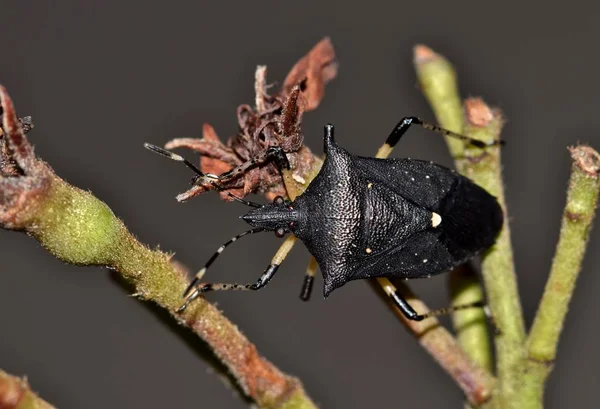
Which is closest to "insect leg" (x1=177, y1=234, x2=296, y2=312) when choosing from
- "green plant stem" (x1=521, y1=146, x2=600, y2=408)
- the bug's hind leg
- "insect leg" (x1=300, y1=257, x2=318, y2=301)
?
"insect leg" (x1=300, y1=257, x2=318, y2=301)

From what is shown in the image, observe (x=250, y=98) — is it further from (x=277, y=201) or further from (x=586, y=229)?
(x=586, y=229)

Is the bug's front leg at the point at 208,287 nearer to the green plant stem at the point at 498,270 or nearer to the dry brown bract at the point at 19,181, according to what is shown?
the dry brown bract at the point at 19,181

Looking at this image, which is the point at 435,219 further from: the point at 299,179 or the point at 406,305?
the point at 299,179

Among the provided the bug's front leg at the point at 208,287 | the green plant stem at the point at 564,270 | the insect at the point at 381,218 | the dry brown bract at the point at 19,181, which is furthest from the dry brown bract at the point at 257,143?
the green plant stem at the point at 564,270

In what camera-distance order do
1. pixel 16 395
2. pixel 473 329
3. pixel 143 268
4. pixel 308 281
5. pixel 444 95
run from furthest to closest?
pixel 308 281 < pixel 444 95 < pixel 473 329 < pixel 143 268 < pixel 16 395

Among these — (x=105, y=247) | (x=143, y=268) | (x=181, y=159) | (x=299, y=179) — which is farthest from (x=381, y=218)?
(x=105, y=247)

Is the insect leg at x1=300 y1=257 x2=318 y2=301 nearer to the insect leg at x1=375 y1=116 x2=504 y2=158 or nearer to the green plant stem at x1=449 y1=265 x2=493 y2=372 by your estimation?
the insect leg at x1=375 y1=116 x2=504 y2=158
